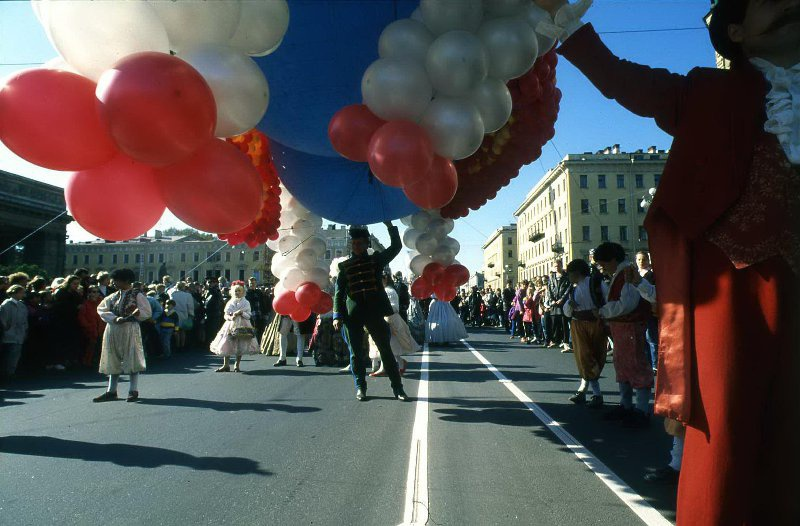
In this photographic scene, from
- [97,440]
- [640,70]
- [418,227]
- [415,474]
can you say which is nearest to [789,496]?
[640,70]

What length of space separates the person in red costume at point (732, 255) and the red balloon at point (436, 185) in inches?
35.9

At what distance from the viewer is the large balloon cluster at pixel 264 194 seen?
3365mm

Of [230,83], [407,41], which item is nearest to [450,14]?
[407,41]

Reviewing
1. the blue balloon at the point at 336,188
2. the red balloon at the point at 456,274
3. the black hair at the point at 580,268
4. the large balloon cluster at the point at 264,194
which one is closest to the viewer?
the large balloon cluster at the point at 264,194

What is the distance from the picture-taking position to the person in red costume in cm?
126

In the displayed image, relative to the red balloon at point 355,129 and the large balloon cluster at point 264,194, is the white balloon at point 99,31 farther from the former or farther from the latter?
the large balloon cluster at point 264,194

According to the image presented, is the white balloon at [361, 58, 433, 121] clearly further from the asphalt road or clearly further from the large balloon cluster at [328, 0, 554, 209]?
the asphalt road

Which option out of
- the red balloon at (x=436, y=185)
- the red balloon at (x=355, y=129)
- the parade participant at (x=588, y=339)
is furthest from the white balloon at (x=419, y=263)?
the red balloon at (x=355, y=129)

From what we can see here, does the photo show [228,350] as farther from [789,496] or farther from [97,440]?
[789,496]

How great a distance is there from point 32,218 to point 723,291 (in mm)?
38466

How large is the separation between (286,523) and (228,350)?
7.28 meters

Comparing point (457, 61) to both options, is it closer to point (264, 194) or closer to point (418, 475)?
point (264, 194)

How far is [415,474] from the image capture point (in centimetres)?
342

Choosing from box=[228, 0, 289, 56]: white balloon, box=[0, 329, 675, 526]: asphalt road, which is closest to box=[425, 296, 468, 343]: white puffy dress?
box=[0, 329, 675, 526]: asphalt road
